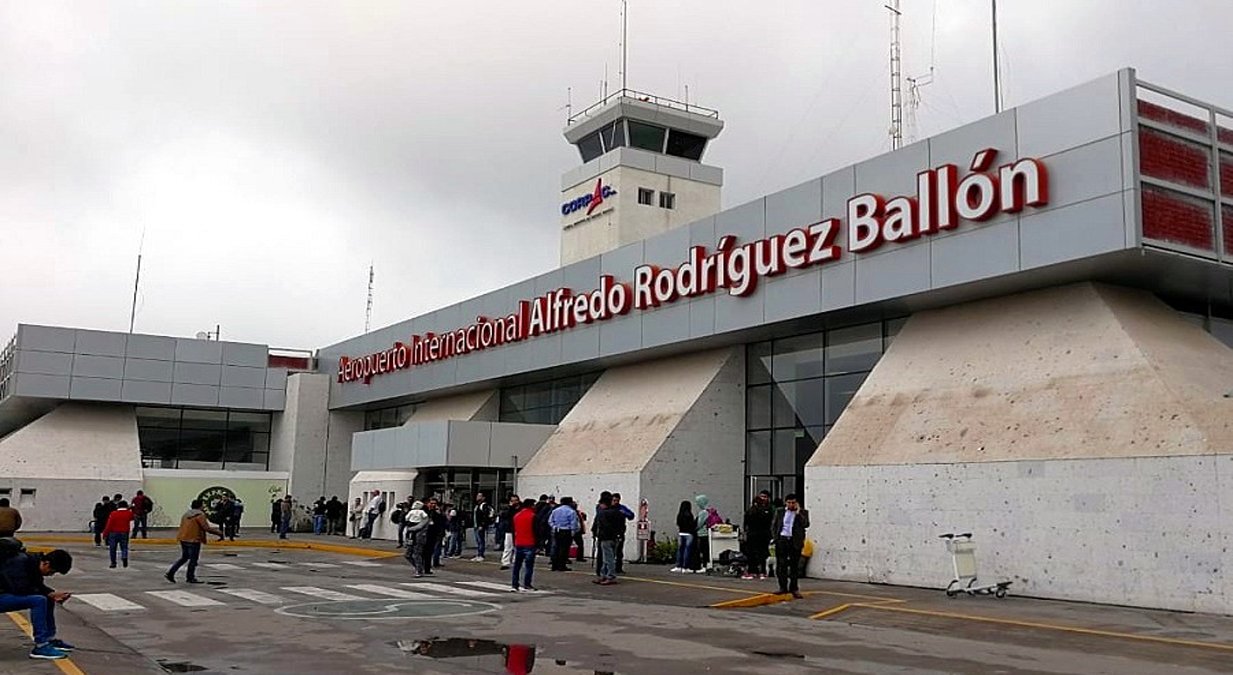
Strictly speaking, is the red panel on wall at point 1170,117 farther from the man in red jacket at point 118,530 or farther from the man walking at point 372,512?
the man walking at point 372,512

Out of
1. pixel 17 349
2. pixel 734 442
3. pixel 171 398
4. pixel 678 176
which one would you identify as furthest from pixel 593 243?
pixel 17 349

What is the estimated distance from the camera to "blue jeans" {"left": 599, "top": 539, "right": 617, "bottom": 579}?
20344mm

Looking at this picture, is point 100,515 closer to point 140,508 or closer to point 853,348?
point 140,508

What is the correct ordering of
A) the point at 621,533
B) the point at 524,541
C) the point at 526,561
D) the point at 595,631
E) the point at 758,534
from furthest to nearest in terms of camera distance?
the point at 758,534, the point at 621,533, the point at 526,561, the point at 524,541, the point at 595,631

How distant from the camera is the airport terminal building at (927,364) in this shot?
17.0 meters

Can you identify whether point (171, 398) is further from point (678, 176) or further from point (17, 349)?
point (678, 176)

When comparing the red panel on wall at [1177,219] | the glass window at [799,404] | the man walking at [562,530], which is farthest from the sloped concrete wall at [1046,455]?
the man walking at [562,530]

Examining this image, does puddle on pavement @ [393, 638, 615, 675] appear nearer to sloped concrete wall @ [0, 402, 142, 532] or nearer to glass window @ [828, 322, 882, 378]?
glass window @ [828, 322, 882, 378]

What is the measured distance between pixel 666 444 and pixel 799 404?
341cm

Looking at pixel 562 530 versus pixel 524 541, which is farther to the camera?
pixel 562 530

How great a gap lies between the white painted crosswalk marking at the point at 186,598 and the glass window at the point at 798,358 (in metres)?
14.7

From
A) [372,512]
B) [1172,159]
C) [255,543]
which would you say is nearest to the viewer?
[1172,159]

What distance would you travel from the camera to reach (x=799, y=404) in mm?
26297

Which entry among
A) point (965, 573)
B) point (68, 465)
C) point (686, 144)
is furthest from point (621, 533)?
point (68, 465)
